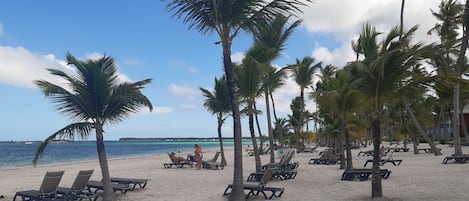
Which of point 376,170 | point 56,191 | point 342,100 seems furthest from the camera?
point 342,100

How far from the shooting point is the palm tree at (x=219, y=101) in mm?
22109

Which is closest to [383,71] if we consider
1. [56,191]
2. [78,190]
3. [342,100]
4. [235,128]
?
[235,128]

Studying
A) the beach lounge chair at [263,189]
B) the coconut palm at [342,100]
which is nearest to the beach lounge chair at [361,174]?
the coconut palm at [342,100]

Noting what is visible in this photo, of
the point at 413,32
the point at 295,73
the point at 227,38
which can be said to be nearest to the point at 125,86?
the point at 227,38

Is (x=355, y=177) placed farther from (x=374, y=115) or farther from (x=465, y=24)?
(x=465, y=24)

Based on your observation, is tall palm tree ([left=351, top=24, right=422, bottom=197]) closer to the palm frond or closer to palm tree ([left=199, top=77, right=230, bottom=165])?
the palm frond

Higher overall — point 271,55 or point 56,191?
point 271,55

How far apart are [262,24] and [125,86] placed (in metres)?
3.41

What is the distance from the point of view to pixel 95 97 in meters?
9.68

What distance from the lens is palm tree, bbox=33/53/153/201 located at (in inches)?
377

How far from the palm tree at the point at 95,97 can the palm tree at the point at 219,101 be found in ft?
39.1

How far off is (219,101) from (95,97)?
42.0 feet

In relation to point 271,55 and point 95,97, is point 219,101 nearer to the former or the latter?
point 271,55

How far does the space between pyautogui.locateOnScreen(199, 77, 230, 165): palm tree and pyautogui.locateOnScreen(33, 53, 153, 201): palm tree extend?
11.9 meters
